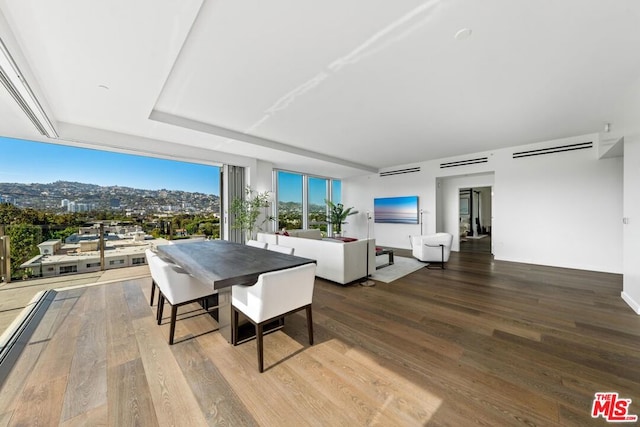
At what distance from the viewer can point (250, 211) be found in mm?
6113

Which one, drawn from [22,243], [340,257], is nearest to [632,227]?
[340,257]

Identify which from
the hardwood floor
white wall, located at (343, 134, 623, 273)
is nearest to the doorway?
white wall, located at (343, 134, 623, 273)

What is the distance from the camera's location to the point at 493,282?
4133 millimetres

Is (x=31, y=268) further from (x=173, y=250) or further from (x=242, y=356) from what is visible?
(x=242, y=356)

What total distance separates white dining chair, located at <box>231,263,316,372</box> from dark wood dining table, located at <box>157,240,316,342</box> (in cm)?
A: 14

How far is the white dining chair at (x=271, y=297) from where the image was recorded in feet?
6.18

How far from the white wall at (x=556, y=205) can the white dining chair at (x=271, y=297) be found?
6134 millimetres

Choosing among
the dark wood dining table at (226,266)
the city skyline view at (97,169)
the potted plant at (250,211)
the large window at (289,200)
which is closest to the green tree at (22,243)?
the city skyline view at (97,169)

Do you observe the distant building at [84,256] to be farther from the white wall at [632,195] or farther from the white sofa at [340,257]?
the white wall at [632,195]

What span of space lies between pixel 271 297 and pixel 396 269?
146 inches

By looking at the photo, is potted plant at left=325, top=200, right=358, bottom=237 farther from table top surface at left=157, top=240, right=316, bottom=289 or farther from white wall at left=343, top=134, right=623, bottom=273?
table top surface at left=157, top=240, right=316, bottom=289

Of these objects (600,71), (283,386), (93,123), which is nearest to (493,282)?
(600,71)

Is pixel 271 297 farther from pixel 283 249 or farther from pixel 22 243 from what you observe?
pixel 22 243

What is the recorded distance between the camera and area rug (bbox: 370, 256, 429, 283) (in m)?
4.41
